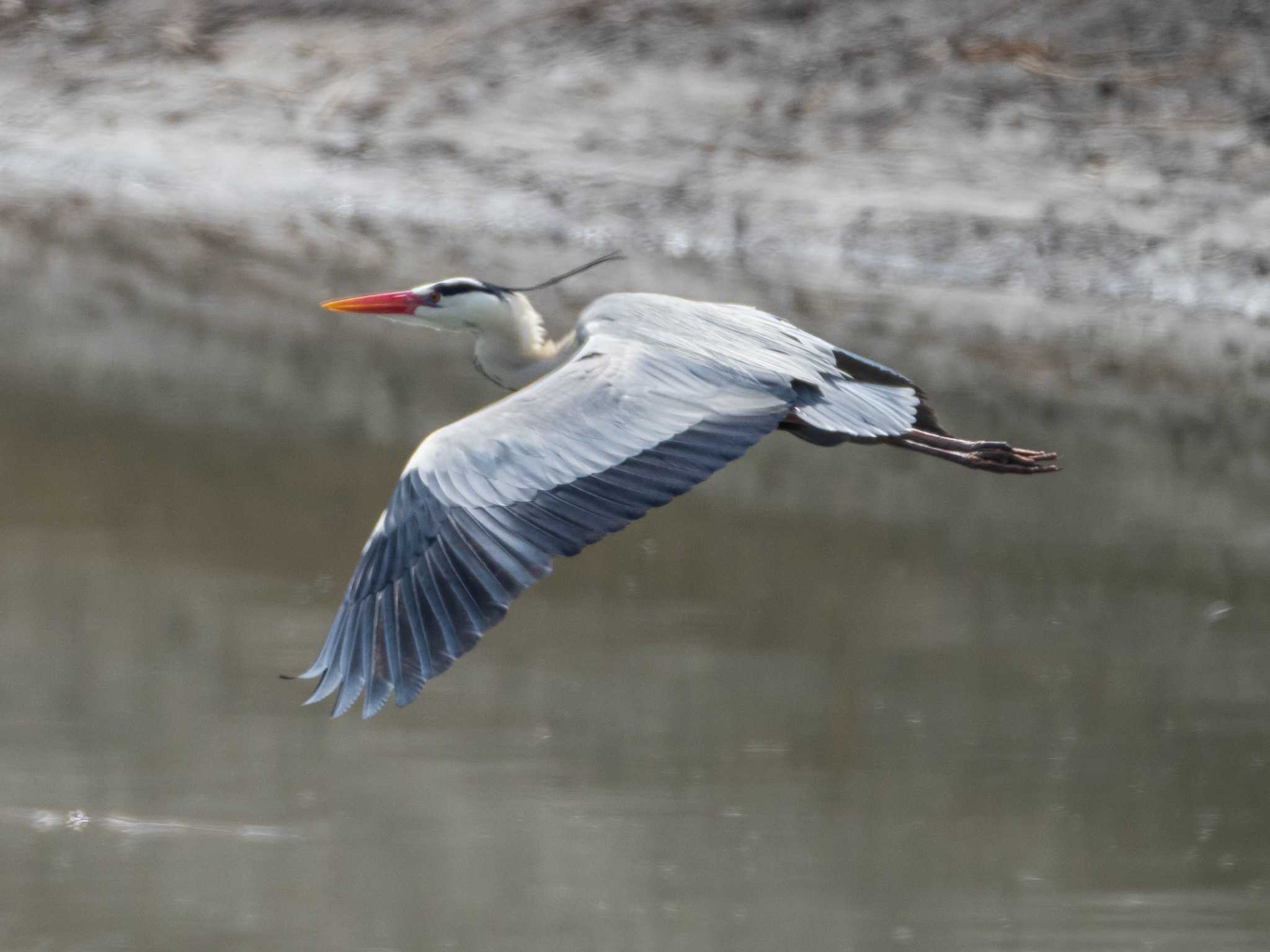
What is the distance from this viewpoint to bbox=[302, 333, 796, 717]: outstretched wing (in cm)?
339

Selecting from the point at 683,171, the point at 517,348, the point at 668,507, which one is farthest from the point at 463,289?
the point at 683,171

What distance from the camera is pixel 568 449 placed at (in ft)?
12.4

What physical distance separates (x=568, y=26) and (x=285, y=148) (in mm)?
1598

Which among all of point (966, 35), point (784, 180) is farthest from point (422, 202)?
point (966, 35)

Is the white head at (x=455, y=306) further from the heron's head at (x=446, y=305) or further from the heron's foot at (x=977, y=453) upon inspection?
the heron's foot at (x=977, y=453)

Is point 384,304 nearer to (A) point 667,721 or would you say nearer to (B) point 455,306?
(B) point 455,306

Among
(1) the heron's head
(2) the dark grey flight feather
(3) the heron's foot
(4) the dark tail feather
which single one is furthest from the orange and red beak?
(3) the heron's foot

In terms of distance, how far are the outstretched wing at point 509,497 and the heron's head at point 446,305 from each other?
81 cm

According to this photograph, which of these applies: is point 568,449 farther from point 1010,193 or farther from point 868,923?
point 1010,193

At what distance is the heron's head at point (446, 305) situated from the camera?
4957 millimetres

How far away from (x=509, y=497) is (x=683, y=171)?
20.4 ft

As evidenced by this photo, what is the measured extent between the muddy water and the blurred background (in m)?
0.02

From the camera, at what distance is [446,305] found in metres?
5.03

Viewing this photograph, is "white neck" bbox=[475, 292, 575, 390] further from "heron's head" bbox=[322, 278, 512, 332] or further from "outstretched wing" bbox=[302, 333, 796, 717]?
"outstretched wing" bbox=[302, 333, 796, 717]
